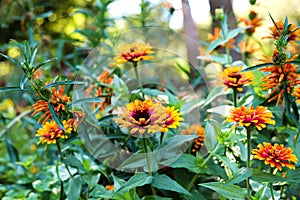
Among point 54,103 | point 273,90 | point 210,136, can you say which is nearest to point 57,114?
point 54,103

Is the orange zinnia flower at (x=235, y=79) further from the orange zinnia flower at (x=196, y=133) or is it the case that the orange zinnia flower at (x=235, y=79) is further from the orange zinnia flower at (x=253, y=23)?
the orange zinnia flower at (x=253, y=23)

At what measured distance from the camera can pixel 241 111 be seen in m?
0.61

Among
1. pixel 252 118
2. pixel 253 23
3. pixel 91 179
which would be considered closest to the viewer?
pixel 252 118

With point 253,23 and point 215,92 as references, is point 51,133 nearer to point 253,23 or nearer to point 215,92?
point 215,92

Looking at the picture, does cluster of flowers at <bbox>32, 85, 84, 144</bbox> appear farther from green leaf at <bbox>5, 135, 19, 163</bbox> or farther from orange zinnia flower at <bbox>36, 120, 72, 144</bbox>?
green leaf at <bbox>5, 135, 19, 163</bbox>

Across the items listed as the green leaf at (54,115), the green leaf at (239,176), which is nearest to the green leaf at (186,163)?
the green leaf at (239,176)

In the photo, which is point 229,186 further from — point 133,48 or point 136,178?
point 133,48

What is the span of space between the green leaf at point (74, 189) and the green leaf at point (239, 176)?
296mm

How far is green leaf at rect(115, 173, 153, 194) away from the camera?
613 millimetres

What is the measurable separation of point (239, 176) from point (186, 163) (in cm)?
13

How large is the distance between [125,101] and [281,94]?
322 mm

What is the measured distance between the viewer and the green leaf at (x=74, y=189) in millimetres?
745

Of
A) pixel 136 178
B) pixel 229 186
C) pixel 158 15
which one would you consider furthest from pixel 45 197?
pixel 158 15

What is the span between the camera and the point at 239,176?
61cm
